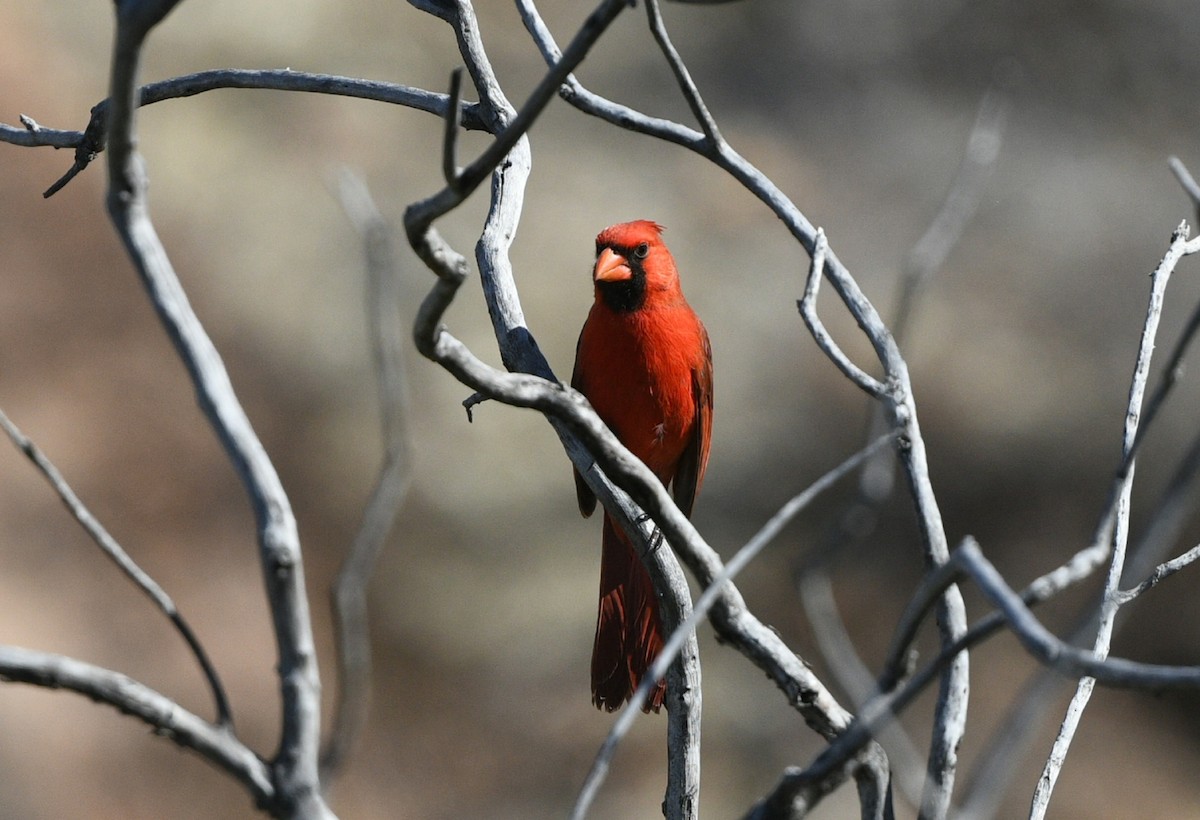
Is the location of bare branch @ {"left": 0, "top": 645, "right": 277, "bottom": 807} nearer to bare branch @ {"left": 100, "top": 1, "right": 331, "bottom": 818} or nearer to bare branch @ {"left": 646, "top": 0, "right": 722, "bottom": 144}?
bare branch @ {"left": 100, "top": 1, "right": 331, "bottom": 818}

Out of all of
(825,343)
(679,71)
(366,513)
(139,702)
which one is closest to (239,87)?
(679,71)

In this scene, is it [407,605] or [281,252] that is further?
[281,252]

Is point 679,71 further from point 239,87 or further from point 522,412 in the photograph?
point 522,412


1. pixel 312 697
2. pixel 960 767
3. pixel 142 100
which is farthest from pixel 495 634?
pixel 312 697

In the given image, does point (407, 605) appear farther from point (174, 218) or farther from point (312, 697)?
point (312, 697)

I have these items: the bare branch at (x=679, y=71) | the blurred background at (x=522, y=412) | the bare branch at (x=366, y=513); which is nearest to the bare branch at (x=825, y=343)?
the bare branch at (x=679, y=71)

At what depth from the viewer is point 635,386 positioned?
3.86 metres

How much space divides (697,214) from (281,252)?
3374mm

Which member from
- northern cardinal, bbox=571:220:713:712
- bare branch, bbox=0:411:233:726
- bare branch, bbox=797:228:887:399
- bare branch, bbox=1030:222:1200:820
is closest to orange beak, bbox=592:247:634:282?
northern cardinal, bbox=571:220:713:712

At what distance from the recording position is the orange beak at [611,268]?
387cm

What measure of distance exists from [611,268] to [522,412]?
483 centimetres

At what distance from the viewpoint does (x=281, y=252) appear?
9.27 m

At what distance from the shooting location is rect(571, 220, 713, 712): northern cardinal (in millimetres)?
3648

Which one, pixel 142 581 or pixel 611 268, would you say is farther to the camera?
pixel 611 268
